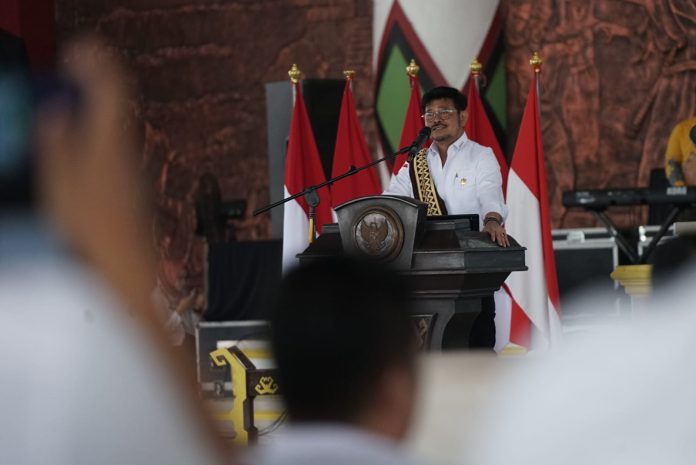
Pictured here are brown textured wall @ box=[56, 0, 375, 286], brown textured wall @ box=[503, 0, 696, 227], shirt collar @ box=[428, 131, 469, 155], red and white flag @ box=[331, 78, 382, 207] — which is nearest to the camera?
shirt collar @ box=[428, 131, 469, 155]

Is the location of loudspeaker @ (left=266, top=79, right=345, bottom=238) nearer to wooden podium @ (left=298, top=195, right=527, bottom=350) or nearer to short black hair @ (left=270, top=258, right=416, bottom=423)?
wooden podium @ (left=298, top=195, right=527, bottom=350)

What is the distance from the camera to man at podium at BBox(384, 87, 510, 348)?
13.2 ft

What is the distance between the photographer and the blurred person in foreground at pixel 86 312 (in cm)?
71

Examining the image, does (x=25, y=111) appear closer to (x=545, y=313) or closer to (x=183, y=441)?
(x=183, y=441)

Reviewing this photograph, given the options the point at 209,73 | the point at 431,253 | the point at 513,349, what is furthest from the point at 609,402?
the point at 209,73

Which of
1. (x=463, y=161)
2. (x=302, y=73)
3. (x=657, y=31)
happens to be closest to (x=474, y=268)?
(x=463, y=161)

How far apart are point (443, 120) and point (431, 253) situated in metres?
0.78

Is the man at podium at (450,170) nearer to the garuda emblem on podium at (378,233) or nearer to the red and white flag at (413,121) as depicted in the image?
the garuda emblem on podium at (378,233)

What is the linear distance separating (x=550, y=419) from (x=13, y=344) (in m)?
0.47

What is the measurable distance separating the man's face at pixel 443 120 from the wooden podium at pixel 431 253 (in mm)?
587

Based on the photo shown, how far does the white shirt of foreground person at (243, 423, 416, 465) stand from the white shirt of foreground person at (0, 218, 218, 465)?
8 centimetres

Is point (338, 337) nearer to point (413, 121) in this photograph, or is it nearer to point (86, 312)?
point (86, 312)

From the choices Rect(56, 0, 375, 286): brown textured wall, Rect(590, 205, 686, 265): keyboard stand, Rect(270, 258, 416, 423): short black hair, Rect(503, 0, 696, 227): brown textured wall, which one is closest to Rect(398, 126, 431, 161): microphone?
Rect(590, 205, 686, 265): keyboard stand

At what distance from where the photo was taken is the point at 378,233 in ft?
11.5
